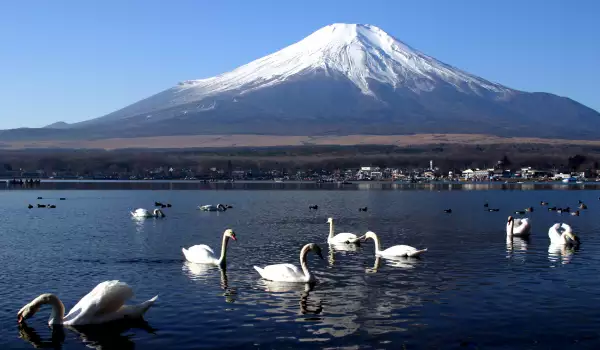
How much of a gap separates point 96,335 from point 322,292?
647 cm

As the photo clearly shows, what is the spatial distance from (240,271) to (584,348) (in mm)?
11850

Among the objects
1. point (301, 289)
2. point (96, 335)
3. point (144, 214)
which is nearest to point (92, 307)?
point (96, 335)

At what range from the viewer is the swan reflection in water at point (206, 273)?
19812 millimetres

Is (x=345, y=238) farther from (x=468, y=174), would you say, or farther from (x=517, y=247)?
(x=468, y=174)

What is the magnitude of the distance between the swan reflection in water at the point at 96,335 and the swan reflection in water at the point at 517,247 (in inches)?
602

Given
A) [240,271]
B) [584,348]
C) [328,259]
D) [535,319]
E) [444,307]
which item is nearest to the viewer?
[584,348]

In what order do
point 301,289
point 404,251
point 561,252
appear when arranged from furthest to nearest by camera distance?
1. point 561,252
2. point 404,251
3. point 301,289

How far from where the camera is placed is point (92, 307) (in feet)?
53.4

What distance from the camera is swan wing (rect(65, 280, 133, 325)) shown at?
16250 millimetres

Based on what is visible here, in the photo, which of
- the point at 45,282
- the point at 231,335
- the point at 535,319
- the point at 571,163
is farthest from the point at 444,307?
the point at 571,163

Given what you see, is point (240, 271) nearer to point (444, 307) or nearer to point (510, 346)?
point (444, 307)

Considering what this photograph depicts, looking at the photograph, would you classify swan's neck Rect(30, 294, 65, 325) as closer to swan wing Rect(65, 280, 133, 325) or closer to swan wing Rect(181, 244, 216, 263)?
swan wing Rect(65, 280, 133, 325)

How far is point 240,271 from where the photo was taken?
77.6ft

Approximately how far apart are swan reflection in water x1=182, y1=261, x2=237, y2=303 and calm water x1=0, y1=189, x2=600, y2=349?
0.37 feet
